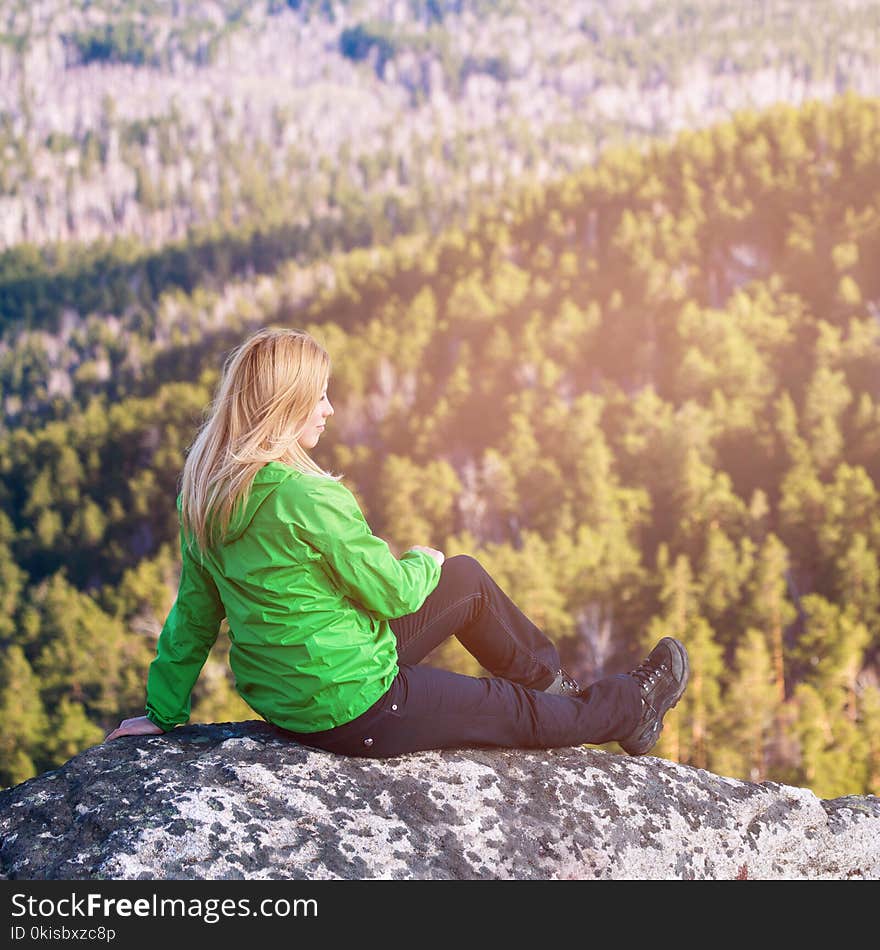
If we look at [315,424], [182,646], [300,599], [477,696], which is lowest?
[477,696]

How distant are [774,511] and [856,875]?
3797cm

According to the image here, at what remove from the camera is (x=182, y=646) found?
9.95 ft

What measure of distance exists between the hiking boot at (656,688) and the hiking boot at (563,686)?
0.19 meters

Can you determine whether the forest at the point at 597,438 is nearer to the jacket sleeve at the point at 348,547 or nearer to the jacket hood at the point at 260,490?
the jacket sleeve at the point at 348,547

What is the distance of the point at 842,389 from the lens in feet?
142

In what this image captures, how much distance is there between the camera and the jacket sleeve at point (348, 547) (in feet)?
8.91

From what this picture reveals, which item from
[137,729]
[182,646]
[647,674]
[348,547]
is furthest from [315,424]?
[647,674]

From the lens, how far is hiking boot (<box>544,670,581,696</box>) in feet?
11.1

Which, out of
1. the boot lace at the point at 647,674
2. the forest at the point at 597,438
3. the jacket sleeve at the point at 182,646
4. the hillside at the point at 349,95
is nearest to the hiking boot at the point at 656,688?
the boot lace at the point at 647,674

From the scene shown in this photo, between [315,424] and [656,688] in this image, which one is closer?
[315,424]

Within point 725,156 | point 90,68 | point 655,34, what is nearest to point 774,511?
point 725,156

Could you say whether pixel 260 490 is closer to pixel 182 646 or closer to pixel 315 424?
pixel 315 424

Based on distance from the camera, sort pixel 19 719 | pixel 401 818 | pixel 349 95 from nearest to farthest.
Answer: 1. pixel 401 818
2. pixel 19 719
3. pixel 349 95

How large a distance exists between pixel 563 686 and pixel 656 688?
299mm
